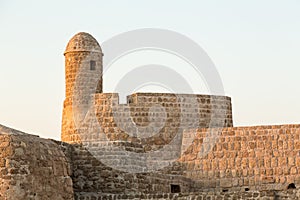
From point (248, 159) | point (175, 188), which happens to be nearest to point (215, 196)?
point (175, 188)

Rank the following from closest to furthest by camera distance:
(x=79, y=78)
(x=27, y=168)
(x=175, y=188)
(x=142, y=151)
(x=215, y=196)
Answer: (x=27, y=168) < (x=215, y=196) < (x=142, y=151) < (x=175, y=188) < (x=79, y=78)

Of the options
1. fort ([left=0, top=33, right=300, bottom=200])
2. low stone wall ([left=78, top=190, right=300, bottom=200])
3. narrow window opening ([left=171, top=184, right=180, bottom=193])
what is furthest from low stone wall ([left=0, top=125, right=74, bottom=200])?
narrow window opening ([left=171, top=184, right=180, bottom=193])

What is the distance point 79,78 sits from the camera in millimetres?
22906

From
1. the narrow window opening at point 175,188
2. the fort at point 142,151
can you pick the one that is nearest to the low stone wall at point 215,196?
the fort at point 142,151

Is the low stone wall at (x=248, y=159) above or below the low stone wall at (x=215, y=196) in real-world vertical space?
above

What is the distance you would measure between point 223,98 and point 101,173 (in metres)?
6.90

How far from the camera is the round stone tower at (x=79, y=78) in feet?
74.7

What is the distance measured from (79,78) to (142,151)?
15.0ft

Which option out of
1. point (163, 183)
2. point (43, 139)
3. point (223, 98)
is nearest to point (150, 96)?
point (223, 98)

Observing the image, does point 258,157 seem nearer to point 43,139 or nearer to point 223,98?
point 223,98

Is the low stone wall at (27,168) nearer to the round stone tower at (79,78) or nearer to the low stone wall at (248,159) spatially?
the low stone wall at (248,159)

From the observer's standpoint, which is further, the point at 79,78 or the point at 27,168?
the point at 79,78

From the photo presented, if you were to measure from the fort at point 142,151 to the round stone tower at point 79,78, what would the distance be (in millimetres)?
31

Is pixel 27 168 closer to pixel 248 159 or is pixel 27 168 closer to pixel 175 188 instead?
pixel 175 188
